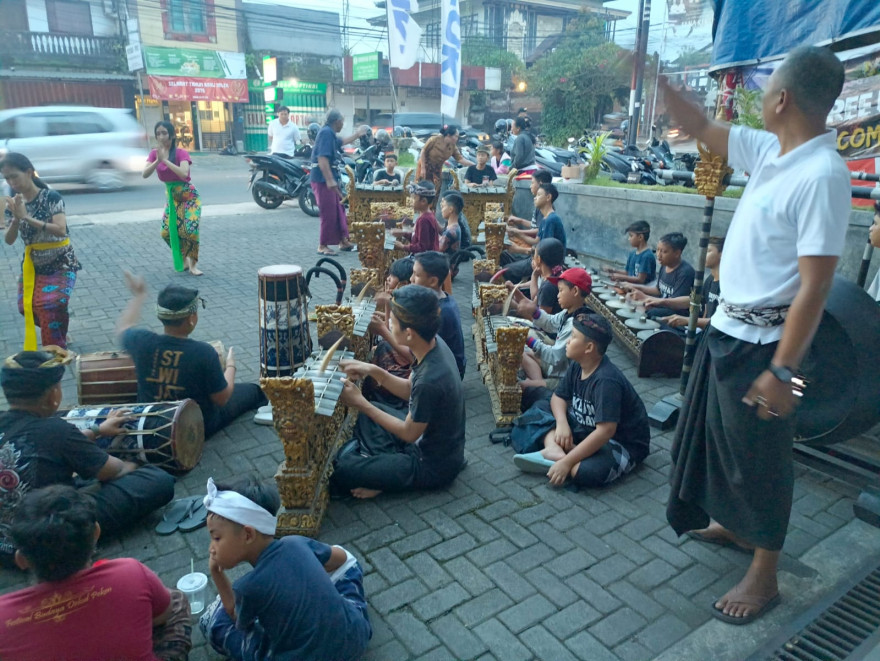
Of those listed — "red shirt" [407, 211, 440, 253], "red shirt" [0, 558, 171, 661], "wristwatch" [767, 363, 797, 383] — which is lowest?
"red shirt" [0, 558, 171, 661]

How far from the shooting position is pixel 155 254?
918 centimetres

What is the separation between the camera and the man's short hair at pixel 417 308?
3398 mm

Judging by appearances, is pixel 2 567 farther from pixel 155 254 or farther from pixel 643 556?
pixel 155 254

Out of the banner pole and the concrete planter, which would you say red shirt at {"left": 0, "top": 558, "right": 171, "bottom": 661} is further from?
the banner pole

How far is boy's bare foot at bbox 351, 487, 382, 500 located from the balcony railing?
2431 cm

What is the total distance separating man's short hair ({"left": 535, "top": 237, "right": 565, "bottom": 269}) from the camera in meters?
5.45

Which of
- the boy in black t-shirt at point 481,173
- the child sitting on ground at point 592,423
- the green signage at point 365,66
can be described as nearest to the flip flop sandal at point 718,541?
the child sitting on ground at point 592,423

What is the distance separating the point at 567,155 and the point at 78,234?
1104 centimetres

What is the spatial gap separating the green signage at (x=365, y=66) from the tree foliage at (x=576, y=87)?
6.91 metres

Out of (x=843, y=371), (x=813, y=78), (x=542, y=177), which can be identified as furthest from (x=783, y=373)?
(x=542, y=177)

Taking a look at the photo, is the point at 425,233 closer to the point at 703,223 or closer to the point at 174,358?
the point at 703,223

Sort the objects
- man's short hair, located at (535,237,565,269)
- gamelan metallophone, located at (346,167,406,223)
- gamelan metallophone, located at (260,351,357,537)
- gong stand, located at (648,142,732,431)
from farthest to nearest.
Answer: gamelan metallophone, located at (346,167,406,223) → man's short hair, located at (535,237,565,269) → gong stand, located at (648,142,732,431) → gamelan metallophone, located at (260,351,357,537)

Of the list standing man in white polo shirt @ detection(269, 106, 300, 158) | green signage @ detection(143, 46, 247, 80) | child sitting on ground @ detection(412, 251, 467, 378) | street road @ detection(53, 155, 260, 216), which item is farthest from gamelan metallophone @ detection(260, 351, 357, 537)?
green signage @ detection(143, 46, 247, 80)

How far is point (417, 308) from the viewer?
3.41m
